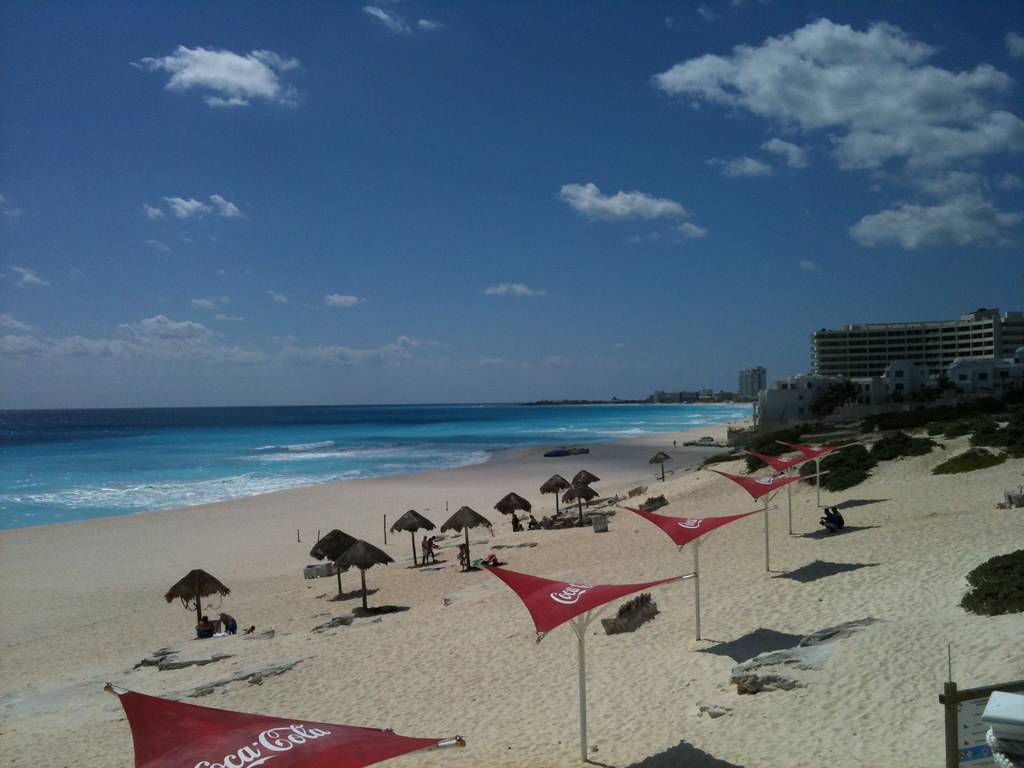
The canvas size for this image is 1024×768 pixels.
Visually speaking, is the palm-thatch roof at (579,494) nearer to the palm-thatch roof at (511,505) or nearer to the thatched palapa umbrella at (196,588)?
the palm-thatch roof at (511,505)

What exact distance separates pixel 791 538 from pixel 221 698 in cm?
1187

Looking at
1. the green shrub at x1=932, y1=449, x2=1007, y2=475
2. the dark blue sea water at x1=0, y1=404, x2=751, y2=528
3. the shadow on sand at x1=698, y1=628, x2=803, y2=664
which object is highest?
the green shrub at x1=932, y1=449, x2=1007, y2=475

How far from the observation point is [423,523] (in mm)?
19734

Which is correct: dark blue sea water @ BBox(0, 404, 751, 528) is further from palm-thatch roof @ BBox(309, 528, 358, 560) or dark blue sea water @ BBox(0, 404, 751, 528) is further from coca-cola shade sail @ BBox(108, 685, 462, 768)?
coca-cola shade sail @ BBox(108, 685, 462, 768)

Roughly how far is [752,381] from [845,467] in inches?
6243

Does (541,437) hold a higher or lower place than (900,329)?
Answer: lower

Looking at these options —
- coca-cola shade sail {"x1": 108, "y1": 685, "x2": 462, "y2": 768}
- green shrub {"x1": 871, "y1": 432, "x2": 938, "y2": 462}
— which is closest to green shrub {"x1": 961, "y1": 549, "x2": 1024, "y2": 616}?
coca-cola shade sail {"x1": 108, "y1": 685, "x2": 462, "y2": 768}

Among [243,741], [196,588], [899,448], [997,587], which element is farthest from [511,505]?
[243,741]

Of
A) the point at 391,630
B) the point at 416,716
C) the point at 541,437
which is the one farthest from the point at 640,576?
the point at 541,437

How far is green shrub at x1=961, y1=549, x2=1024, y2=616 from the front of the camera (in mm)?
8492

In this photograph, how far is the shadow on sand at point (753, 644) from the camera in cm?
918

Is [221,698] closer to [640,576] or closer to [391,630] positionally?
[391,630]

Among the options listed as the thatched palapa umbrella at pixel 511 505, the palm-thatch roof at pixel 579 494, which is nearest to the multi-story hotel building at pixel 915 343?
the palm-thatch roof at pixel 579 494

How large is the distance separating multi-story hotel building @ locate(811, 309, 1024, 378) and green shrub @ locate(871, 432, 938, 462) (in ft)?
230
